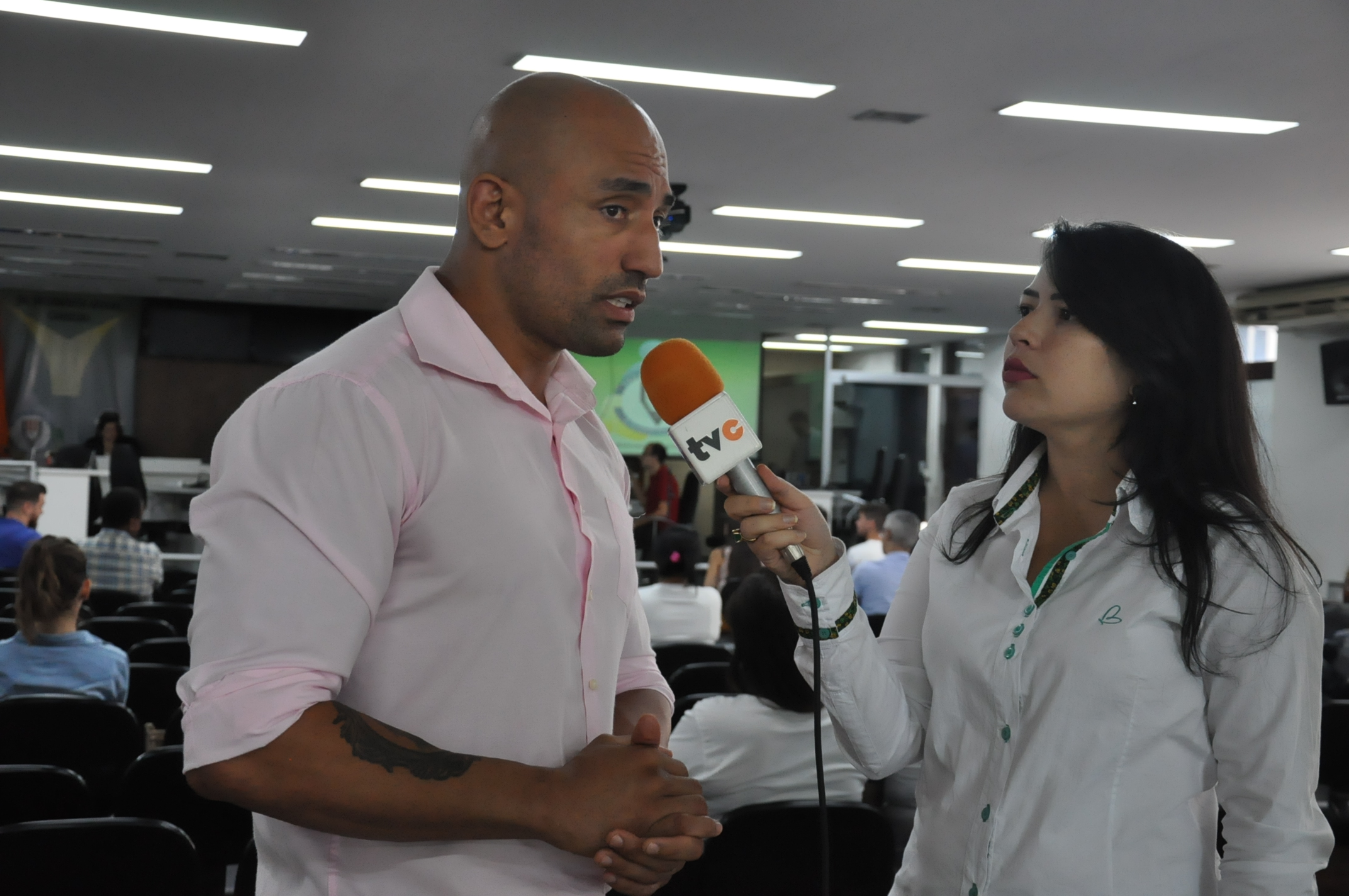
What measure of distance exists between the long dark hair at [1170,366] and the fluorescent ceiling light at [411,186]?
22.5 feet

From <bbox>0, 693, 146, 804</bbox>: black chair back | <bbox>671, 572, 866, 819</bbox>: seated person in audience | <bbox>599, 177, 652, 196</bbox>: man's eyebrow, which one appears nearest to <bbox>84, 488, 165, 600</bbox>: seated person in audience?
<bbox>0, 693, 146, 804</bbox>: black chair back

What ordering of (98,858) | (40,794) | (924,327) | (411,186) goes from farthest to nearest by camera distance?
(924,327), (411,186), (40,794), (98,858)

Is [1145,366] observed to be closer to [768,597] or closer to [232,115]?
[768,597]

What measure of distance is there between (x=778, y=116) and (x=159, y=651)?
3992 mm

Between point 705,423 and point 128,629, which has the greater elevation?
point 705,423

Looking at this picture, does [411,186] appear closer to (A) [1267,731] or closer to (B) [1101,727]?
(B) [1101,727]

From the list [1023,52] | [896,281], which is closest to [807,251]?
[896,281]

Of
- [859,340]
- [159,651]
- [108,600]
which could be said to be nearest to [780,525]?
[159,651]

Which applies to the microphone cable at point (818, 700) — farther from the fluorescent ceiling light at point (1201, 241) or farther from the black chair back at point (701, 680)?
the fluorescent ceiling light at point (1201, 241)

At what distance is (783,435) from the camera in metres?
17.1

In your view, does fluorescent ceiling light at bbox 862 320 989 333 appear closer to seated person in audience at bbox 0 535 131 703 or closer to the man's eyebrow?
seated person in audience at bbox 0 535 131 703

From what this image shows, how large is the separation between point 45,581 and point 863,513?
672 cm

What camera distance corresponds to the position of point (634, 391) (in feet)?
51.8

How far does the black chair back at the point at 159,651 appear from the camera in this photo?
16.0ft
